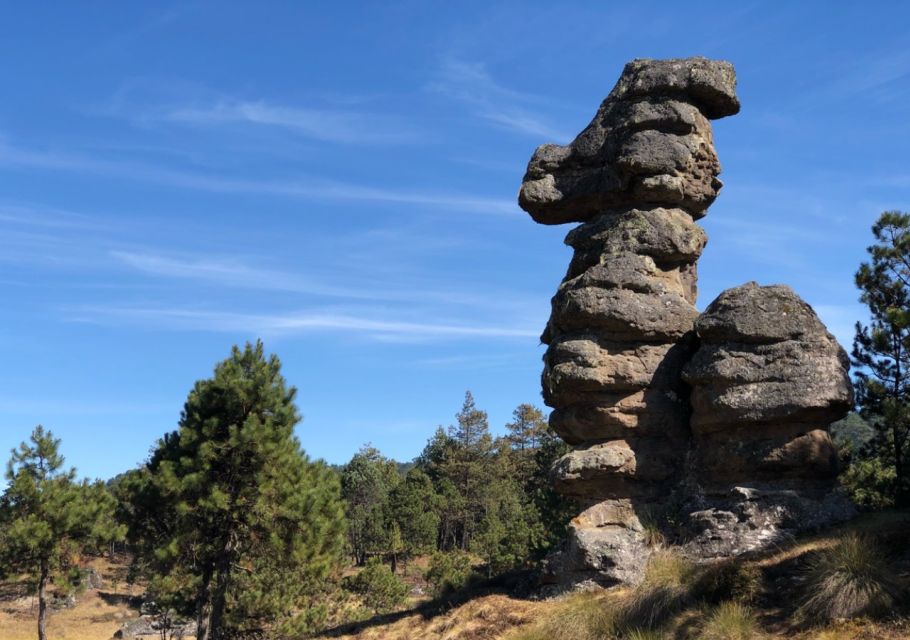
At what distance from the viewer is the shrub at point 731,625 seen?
1077cm

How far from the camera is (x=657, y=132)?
17.7 metres

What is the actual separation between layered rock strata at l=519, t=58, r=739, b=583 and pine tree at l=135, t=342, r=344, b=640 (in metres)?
7.56

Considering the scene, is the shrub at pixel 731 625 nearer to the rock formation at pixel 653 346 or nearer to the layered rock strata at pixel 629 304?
the rock formation at pixel 653 346

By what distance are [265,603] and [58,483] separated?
9.37m

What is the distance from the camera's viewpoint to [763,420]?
14.7 meters

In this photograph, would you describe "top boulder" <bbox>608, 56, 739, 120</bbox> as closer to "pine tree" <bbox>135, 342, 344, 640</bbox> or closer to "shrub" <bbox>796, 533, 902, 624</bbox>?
"shrub" <bbox>796, 533, 902, 624</bbox>

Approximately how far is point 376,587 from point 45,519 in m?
15.0

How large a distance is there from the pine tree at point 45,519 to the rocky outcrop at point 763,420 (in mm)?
20817

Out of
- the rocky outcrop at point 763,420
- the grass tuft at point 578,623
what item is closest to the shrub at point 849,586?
the rocky outcrop at point 763,420

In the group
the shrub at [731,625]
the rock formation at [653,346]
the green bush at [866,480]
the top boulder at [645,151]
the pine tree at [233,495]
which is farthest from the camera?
the pine tree at [233,495]

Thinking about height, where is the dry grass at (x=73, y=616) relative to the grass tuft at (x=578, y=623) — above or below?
below

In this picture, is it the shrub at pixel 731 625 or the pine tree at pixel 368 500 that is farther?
the pine tree at pixel 368 500

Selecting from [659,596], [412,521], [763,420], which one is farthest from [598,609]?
[412,521]

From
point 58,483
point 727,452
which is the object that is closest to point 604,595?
point 727,452
